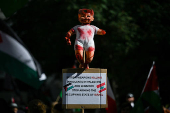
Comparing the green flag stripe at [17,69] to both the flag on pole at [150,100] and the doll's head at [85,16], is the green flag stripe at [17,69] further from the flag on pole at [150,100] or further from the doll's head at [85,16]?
the doll's head at [85,16]

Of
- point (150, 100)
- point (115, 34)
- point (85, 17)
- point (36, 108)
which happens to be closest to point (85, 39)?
point (85, 17)

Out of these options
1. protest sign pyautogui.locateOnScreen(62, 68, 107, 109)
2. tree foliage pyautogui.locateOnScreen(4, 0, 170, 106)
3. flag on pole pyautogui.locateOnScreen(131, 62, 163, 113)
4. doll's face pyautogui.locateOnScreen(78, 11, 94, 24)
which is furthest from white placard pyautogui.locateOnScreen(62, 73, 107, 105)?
tree foliage pyautogui.locateOnScreen(4, 0, 170, 106)

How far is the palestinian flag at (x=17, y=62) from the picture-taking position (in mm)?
8344

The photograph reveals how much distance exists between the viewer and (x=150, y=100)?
614 cm

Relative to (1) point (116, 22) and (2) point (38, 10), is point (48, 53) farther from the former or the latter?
(1) point (116, 22)

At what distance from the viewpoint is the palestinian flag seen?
8.34 metres

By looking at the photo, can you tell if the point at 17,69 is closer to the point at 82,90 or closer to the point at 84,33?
the point at 84,33

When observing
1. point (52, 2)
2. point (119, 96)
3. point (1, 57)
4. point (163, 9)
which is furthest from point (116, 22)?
point (1, 57)

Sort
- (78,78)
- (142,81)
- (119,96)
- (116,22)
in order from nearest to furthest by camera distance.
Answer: (78,78) → (116,22) → (142,81) → (119,96)

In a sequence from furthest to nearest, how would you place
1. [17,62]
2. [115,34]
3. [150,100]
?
1. [115,34]
2. [17,62]
3. [150,100]

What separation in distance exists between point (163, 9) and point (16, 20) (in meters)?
5.66

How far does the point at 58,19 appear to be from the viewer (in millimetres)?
12758

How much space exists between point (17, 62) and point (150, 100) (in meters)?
3.71

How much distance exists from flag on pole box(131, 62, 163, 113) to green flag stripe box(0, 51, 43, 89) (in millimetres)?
3034
